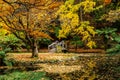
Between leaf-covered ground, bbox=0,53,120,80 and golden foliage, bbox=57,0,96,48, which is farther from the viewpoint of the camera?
golden foliage, bbox=57,0,96,48

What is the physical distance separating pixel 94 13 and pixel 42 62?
15390 mm

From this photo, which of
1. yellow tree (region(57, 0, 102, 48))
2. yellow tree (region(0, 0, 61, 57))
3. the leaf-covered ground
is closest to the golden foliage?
yellow tree (region(57, 0, 102, 48))

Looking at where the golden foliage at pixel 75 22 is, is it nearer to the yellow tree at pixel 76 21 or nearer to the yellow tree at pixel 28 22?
→ the yellow tree at pixel 76 21

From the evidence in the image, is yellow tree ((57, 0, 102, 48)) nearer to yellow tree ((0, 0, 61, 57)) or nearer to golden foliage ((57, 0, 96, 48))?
golden foliage ((57, 0, 96, 48))

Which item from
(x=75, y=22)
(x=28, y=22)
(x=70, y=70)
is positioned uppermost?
(x=28, y=22)

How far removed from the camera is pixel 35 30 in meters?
22.3

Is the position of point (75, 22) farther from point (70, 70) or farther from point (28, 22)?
point (70, 70)

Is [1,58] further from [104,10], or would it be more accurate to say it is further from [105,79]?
[104,10]

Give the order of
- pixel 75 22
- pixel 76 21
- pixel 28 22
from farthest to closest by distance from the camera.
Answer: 1. pixel 76 21
2. pixel 75 22
3. pixel 28 22

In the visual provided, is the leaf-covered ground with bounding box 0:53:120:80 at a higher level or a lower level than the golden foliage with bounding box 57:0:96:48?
lower

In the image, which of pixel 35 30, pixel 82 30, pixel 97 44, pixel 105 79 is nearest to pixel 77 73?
pixel 105 79

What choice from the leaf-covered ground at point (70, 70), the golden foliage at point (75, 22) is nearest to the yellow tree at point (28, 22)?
the leaf-covered ground at point (70, 70)

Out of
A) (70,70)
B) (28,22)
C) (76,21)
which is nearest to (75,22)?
(76,21)

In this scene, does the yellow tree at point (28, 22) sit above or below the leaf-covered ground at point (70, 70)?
above
